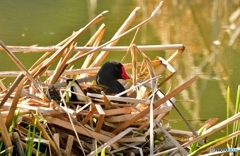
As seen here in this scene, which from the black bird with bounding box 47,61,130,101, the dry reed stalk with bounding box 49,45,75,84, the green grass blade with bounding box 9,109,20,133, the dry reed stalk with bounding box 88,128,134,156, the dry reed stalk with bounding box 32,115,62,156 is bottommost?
the dry reed stalk with bounding box 88,128,134,156

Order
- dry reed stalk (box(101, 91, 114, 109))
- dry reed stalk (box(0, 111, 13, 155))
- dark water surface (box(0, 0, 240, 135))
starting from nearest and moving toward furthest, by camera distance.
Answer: dry reed stalk (box(0, 111, 13, 155)) → dry reed stalk (box(101, 91, 114, 109)) → dark water surface (box(0, 0, 240, 135))

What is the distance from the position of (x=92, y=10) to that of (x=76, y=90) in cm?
492

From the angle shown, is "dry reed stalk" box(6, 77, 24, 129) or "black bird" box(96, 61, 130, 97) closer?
"dry reed stalk" box(6, 77, 24, 129)

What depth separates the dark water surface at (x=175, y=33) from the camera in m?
4.30

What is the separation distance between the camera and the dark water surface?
4305mm

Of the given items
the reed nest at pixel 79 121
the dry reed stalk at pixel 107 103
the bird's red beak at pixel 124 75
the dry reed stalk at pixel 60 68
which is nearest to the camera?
the reed nest at pixel 79 121

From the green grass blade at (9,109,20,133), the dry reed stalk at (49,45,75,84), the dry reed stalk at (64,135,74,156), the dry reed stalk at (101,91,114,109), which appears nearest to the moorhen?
the dry reed stalk at (49,45,75,84)

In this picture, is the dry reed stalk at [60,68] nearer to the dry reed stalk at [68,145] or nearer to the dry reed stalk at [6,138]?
the dry reed stalk at [68,145]

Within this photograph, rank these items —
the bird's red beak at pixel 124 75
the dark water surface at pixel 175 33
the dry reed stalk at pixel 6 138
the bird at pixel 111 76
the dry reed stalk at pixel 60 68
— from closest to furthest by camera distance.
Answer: the dry reed stalk at pixel 6 138 < the dry reed stalk at pixel 60 68 < the bird at pixel 111 76 < the bird's red beak at pixel 124 75 < the dark water surface at pixel 175 33

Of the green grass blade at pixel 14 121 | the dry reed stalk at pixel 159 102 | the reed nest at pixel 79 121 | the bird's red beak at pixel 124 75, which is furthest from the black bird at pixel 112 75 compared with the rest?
the green grass blade at pixel 14 121

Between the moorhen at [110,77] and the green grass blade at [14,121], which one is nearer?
the green grass blade at [14,121]

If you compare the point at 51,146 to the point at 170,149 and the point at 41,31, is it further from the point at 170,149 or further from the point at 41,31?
the point at 41,31

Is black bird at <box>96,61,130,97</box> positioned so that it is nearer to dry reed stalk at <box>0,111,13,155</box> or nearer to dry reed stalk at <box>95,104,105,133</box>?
dry reed stalk at <box>95,104,105,133</box>

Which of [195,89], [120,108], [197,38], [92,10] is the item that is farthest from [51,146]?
[92,10]
